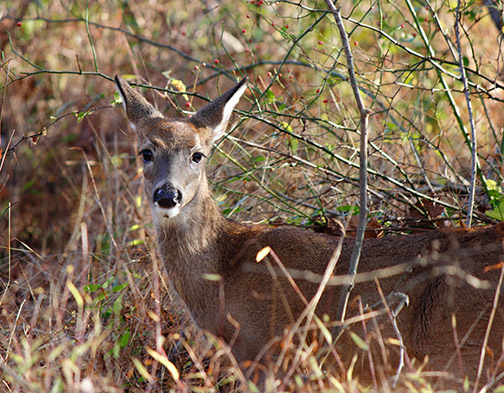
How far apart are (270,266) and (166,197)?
0.80m

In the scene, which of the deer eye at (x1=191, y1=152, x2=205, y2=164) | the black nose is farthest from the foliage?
the black nose

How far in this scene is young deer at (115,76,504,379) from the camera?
3584 millimetres

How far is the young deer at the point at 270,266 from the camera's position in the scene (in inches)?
141

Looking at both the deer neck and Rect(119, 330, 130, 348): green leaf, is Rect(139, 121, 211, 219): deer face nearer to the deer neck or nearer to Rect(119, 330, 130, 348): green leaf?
the deer neck

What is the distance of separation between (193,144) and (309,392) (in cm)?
192

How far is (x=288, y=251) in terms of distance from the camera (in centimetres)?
407

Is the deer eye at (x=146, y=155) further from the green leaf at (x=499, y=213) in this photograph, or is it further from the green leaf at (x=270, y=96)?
the green leaf at (x=499, y=213)

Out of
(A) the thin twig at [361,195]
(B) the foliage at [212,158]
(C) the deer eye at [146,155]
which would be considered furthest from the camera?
(C) the deer eye at [146,155]

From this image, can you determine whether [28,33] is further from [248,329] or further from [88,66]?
[248,329]

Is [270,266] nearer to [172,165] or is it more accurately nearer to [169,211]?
[169,211]

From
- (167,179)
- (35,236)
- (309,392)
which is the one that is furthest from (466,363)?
(35,236)

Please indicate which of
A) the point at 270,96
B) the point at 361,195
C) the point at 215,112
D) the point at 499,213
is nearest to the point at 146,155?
the point at 215,112

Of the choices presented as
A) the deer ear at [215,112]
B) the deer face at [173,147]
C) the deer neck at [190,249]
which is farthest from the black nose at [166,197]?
the deer ear at [215,112]

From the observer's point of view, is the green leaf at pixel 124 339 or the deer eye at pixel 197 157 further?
the deer eye at pixel 197 157
